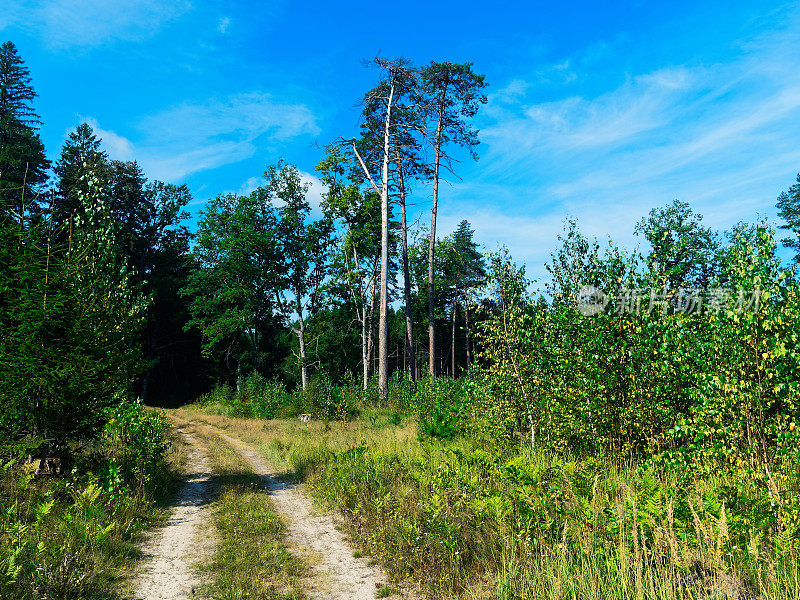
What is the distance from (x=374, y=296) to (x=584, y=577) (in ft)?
103

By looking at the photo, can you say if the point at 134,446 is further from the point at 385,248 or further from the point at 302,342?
the point at 302,342

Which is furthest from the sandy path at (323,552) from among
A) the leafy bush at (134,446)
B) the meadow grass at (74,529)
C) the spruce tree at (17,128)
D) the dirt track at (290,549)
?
the spruce tree at (17,128)

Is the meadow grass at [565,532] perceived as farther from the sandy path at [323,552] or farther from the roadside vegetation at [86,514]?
the roadside vegetation at [86,514]

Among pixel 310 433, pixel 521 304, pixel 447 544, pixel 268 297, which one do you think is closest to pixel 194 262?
pixel 268 297

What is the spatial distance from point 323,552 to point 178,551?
78.9 inches

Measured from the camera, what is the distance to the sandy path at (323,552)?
5.00 meters

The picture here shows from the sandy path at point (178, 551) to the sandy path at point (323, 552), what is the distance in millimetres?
1263

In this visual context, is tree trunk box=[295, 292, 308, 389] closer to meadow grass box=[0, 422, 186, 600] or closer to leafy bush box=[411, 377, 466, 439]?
leafy bush box=[411, 377, 466, 439]

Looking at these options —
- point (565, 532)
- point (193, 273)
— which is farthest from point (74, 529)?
point (193, 273)

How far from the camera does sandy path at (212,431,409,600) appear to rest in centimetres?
500

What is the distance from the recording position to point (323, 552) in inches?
241

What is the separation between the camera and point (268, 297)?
3250cm

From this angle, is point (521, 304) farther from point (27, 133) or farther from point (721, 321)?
point (27, 133)

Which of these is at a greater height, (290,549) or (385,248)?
(385,248)
